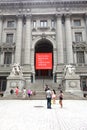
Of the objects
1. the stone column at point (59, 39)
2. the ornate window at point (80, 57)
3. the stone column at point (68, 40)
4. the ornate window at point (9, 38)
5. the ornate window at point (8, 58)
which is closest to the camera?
the stone column at point (68, 40)

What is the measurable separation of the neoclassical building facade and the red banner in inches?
78.5

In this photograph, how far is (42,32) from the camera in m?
34.4

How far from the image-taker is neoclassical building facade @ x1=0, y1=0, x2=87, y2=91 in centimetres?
3186

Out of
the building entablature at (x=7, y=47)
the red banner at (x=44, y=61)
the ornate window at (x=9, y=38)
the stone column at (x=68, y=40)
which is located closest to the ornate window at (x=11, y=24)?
the ornate window at (x=9, y=38)

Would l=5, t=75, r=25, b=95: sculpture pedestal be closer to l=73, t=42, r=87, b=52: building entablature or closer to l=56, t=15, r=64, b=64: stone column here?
l=56, t=15, r=64, b=64: stone column

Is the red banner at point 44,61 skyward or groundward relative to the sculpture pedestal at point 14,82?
skyward

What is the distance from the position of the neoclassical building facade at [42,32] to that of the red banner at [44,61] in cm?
199

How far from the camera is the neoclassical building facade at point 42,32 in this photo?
31.9 metres

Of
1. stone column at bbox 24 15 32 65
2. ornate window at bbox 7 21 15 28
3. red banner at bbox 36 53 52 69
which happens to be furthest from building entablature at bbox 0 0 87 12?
red banner at bbox 36 53 52 69

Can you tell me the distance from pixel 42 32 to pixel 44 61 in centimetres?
799

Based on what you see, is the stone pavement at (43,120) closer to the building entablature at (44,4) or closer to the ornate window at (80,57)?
the ornate window at (80,57)

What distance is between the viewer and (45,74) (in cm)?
3691

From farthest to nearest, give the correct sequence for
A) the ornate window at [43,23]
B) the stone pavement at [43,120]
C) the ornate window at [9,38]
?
the ornate window at [43,23]
the ornate window at [9,38]
the stone pavement at [43,120]

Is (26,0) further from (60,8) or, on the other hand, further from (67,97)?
(67,97)
